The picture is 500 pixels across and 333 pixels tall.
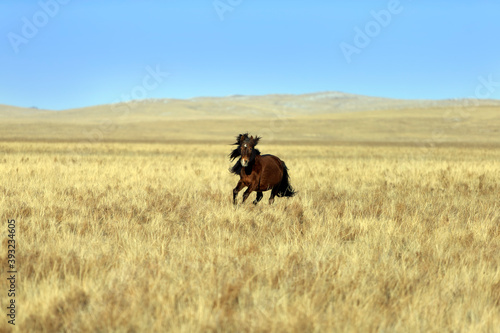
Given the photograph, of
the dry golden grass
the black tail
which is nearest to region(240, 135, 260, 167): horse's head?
the dry golden grass

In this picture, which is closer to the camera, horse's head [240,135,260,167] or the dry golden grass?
the dry golden grass

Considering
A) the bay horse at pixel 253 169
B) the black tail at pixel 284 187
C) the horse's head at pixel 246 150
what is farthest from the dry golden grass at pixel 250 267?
the horse's head at pixel 246 150

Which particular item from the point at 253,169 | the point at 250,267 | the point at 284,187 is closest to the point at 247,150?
the point at 253,169

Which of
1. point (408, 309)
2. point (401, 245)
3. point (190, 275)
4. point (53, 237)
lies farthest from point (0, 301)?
point (401, 245)

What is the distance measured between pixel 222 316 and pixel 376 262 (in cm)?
218

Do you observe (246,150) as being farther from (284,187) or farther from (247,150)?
(284,187)

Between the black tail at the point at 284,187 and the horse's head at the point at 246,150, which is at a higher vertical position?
the horse's head at the point at 246,150

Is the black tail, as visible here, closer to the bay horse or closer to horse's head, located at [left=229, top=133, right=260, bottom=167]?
the bay horse

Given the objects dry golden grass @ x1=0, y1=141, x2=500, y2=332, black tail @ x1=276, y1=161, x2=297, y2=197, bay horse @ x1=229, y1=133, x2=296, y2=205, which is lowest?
dry golden grass @ x1=0, y1=141, x2=500, y2=332

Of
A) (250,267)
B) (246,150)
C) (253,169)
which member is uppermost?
(246,150)

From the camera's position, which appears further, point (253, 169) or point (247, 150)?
point (253, 169)

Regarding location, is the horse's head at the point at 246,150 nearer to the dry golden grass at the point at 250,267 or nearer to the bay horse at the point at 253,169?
the bay horse at the point at 253,169

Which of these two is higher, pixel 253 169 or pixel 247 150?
pixel 247 150

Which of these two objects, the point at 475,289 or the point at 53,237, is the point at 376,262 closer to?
the point at 475,289
